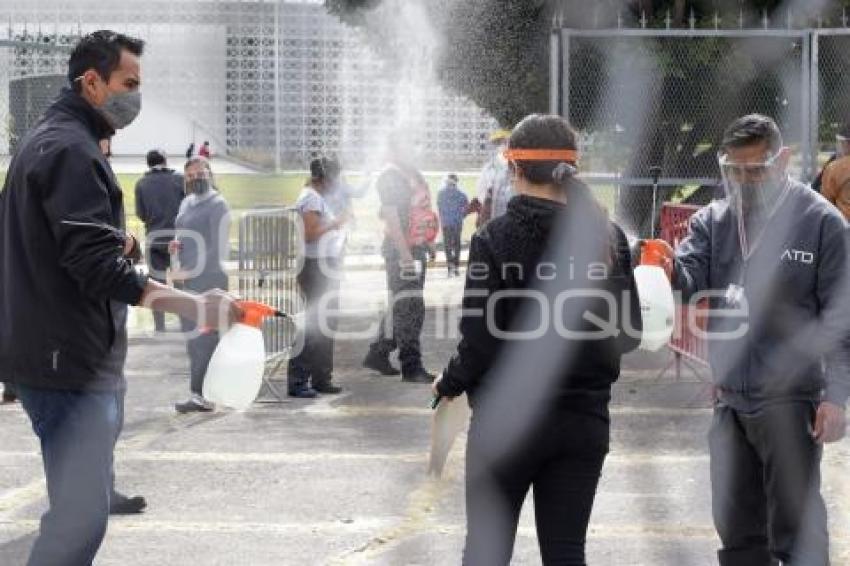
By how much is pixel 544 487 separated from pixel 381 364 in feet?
25.0

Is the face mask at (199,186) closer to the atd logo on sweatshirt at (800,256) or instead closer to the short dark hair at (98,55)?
the short dark hair at (98,55)

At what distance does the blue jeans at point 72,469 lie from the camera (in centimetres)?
469

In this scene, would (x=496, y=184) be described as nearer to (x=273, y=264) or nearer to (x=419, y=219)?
(x=419, y=219)

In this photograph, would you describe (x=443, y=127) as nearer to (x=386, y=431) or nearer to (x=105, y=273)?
(x=386, y=431)

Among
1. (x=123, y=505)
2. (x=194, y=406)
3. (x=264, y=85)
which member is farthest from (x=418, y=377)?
(x=264, y=85)

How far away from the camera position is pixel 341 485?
8086 mm

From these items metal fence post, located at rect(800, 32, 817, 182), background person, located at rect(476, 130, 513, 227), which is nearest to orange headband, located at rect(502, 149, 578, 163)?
background person, located at rect(476, 130, 513, 227)

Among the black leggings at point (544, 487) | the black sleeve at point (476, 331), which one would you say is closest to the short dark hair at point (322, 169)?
the black sleeve at point (476, 331)

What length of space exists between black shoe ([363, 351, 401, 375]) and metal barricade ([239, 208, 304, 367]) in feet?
2.73

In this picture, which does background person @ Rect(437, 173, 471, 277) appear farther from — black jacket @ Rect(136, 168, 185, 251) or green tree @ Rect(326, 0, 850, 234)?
black jacket @ Rect(136, 168, 185, 251)

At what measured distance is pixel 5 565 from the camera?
6504 mm

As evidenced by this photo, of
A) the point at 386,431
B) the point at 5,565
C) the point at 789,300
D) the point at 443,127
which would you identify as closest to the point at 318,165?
the point at 386,431

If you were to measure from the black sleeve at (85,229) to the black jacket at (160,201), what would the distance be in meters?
10.0

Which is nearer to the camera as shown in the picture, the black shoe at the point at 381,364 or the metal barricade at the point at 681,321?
the metal barricade at the point at 681,321
